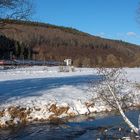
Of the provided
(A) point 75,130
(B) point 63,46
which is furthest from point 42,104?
(B) point 63,46

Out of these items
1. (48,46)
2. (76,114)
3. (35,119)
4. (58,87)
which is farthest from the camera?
(48,46)

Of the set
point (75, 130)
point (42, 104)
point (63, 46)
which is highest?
point (63, 46)

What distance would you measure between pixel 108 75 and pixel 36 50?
142 meters

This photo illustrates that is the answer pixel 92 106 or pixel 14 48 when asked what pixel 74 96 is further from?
pixel 14 48

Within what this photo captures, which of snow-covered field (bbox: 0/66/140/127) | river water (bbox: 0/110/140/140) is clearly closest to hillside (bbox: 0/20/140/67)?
snow-covered field (bbox: 0/66/140/127)

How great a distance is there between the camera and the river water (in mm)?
17256

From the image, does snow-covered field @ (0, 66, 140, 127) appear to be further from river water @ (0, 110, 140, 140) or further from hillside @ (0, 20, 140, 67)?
hillside @ (0, 20, 140, 67)

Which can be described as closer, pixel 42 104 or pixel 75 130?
pixel 75 130

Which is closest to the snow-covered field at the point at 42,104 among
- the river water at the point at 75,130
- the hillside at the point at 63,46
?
the river water at the point at 75,130

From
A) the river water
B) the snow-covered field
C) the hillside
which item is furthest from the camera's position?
the hillside

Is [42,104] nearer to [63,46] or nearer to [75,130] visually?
[75,130]

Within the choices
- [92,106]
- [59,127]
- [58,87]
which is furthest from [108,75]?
[58,87]

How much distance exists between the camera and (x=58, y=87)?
2911 cm

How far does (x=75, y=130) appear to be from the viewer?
61.6 feet
